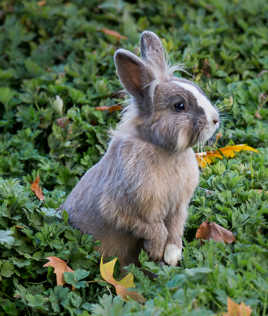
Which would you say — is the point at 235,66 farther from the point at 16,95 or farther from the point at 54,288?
the point at 54,288

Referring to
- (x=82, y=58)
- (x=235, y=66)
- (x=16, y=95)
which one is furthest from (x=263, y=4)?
(x=16, y=95)

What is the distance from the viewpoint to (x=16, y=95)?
6.04m

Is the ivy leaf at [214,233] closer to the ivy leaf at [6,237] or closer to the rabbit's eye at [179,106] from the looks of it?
the rabbit's eye at [179,106]

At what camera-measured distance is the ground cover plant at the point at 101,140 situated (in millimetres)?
3223

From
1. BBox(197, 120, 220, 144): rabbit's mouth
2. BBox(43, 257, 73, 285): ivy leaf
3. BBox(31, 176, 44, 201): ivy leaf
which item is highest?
BBox(197, 120, 220, 144): rabbit's mouth

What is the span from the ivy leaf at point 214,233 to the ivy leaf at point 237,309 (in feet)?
2.51

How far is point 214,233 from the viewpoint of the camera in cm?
Result: 371

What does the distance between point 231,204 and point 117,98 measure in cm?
224

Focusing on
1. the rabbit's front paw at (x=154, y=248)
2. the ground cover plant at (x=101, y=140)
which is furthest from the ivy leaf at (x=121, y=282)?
the rabbit's front paw at (x=154, y=248)

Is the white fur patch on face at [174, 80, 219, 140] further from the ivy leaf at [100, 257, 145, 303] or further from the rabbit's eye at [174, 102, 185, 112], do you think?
the ivy leaf at [100, 257, 145, 303]

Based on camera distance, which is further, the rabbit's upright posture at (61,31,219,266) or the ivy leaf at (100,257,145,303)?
the rabbit's upright posture at (61,31,219,266)

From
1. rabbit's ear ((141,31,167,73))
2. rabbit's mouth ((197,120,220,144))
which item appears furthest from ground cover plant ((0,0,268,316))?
rabbit's ear ((141,31,167,73))

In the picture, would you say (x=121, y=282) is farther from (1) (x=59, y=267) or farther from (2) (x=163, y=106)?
(2) (x=163, y=106)

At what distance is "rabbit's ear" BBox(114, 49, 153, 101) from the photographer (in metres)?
3.50
